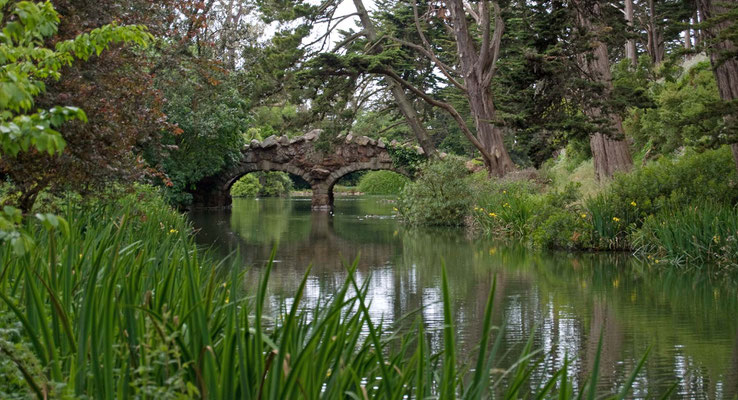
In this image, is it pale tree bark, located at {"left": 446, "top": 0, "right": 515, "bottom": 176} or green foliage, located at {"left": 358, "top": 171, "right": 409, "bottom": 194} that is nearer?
pale tree bark, located at {"left": 446, "top": 0, "right": 515, "bottom": 176}

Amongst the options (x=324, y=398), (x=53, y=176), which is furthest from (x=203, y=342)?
(x=53, y=176)

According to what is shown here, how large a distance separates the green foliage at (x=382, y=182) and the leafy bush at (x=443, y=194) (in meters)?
24.1

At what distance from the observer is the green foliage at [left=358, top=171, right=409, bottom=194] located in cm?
4650

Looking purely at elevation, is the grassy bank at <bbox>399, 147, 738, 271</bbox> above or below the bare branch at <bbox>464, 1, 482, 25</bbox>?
below

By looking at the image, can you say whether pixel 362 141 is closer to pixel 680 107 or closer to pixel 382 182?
pixel 680 107

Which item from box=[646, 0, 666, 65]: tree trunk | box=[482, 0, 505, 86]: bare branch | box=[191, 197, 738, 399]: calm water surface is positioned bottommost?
box=[191, 197, 738, 399]: calm water surface

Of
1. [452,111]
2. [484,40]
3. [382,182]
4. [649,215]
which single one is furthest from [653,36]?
[382,182]

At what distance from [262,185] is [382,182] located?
22.8 ft

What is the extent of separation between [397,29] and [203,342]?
23.3 m

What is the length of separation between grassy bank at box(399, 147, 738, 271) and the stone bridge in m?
13.0

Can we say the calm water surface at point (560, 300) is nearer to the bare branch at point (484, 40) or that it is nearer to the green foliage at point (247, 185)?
the bare branch at point (484, 40)

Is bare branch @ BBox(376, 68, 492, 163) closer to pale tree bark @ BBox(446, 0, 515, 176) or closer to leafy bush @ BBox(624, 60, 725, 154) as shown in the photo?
pale tree bark @ BBox(446, 0, 515, 176)

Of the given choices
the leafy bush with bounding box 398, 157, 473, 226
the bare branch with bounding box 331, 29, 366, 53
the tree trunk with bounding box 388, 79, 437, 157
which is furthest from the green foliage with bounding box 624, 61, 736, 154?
the bare branch with bounding box 331, 29, 366, 53

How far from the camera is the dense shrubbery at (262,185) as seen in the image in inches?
1779
